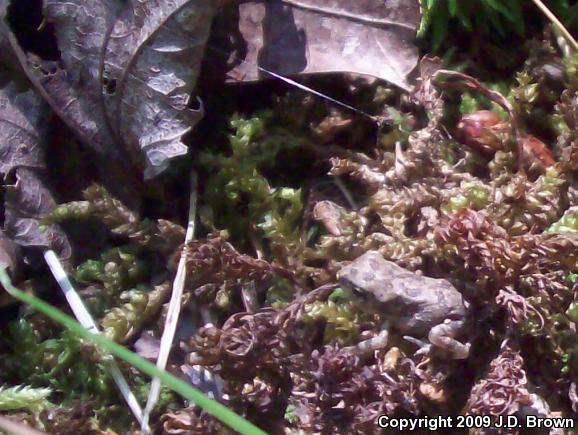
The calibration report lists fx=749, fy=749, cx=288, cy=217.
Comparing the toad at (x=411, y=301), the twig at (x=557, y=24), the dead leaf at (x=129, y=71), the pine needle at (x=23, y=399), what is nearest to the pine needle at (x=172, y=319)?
the dead leaf at (x=129, y=71)

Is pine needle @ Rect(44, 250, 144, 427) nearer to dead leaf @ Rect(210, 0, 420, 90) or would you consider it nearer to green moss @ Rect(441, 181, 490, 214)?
dead leaf @ Rect(210, 0, 420, 90)

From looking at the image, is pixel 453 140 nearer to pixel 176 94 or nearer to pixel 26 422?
pixel 176 94

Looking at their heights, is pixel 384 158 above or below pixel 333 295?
above

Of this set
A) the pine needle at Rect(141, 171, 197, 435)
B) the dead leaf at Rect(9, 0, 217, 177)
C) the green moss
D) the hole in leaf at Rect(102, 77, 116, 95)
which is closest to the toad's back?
the green moss

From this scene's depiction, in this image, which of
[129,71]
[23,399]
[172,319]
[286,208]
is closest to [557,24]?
[286,208]

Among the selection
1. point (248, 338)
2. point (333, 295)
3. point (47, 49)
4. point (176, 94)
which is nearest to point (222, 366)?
point (248, 338)
